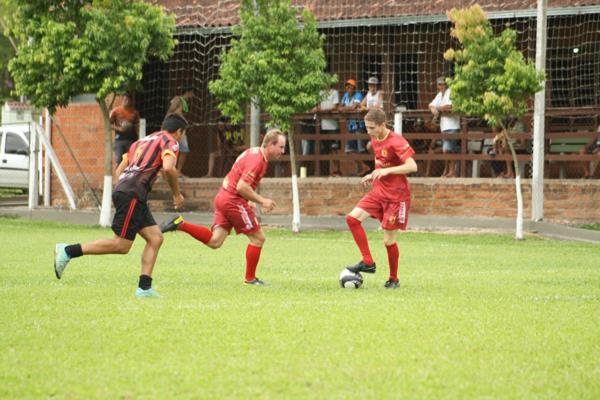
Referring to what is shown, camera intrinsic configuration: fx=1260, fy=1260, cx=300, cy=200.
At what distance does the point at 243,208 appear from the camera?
12.9m

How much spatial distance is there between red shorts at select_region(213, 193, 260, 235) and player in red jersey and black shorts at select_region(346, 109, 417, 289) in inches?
39.5

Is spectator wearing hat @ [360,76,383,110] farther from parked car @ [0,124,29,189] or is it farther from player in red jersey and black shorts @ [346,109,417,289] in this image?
parked car @ [0,124,29,189]

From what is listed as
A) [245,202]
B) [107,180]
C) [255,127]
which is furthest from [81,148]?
[245,202]

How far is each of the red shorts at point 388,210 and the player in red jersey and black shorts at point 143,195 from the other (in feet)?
7.88

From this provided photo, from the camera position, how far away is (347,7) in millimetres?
26250

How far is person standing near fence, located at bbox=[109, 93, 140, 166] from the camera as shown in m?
26.2

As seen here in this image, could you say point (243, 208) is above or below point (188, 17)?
below

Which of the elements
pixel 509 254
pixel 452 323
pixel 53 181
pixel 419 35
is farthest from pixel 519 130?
pixel 452 323

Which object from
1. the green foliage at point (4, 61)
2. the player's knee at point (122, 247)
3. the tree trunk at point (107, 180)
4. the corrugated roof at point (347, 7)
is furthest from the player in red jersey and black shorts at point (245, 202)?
the green foliage at point (4, 61)

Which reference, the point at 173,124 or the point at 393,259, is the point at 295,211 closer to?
the point at 393,259

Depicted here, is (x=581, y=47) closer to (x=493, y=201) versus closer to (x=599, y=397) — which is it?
(x=493, y=201)

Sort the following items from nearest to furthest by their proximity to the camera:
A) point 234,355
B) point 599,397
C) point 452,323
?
point 599,397, point 234,355, point 452,323

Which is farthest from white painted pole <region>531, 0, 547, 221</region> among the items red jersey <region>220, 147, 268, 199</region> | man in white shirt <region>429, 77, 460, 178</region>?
red jersey <region>220, 147, 268, 199</region>

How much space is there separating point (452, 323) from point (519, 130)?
51.0 feet
